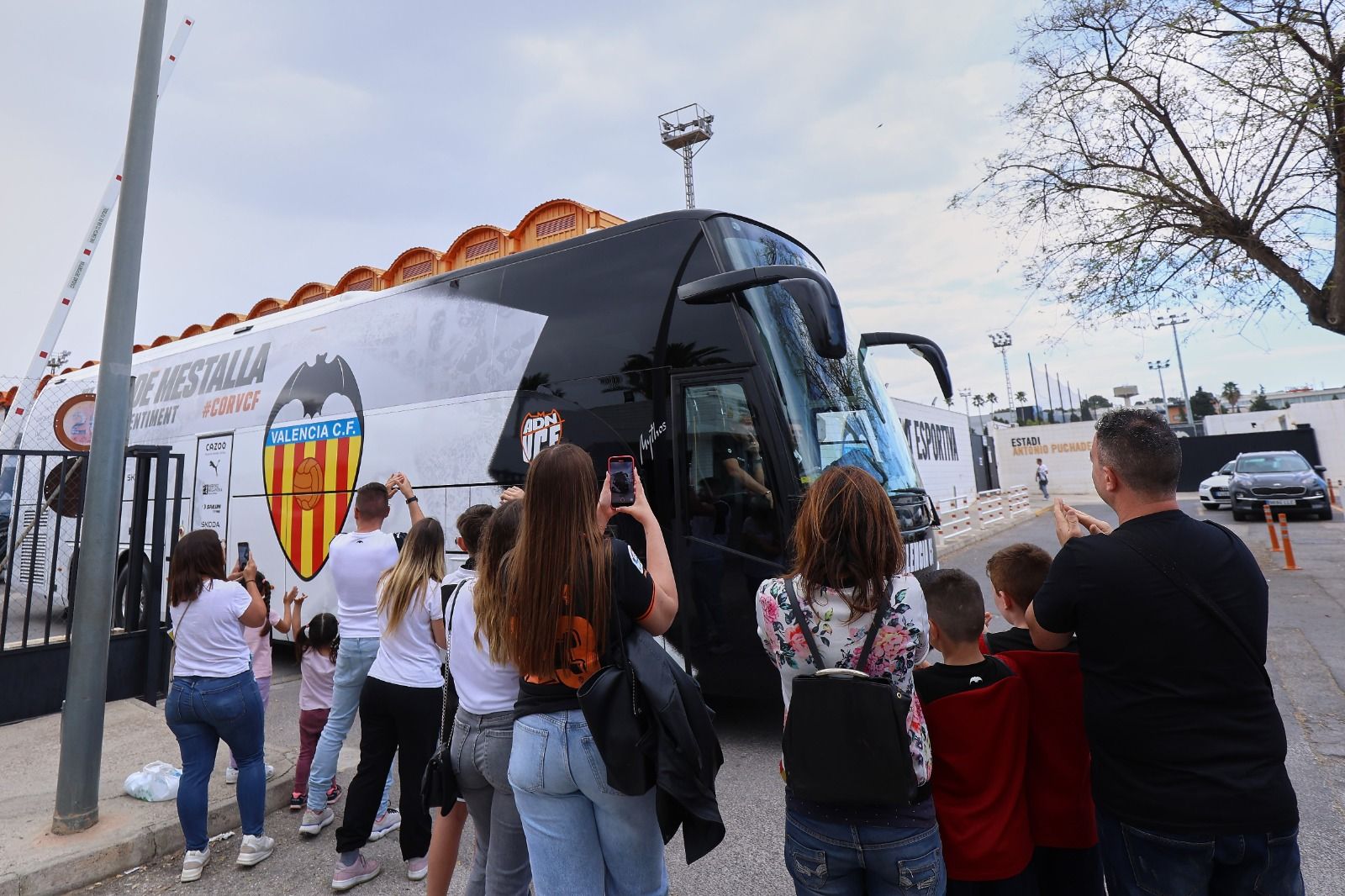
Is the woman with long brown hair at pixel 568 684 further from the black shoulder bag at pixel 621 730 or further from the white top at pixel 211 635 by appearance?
the white top at pixel 211 635

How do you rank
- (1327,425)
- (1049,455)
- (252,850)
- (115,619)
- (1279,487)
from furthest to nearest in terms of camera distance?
(1049,455) < (1327,425) < (1279,487) < (115,619) < (252,850)

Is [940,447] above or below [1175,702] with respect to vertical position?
above

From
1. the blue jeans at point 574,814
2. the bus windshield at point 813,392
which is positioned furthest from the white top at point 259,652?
the bus windshield at point 813,392

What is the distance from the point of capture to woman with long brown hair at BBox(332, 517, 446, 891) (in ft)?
10.7

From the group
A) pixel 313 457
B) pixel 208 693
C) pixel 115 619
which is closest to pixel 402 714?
pixel 208 693

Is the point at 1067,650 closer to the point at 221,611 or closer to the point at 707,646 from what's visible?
the point at 707,646

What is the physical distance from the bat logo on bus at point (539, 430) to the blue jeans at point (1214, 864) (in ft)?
14.6

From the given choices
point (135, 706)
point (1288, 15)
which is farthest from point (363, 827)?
point (1288, 15)

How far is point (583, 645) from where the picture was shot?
202 centimetres

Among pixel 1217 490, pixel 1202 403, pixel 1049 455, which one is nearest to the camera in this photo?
pixel 1217 490

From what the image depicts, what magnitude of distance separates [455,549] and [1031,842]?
510cm

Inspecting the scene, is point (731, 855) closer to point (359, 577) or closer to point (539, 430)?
point (359, 577)

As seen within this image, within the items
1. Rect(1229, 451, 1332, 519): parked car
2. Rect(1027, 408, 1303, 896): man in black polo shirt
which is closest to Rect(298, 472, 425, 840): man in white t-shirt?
Rect(1027, 408, 1303, 896): man in black polo shirt

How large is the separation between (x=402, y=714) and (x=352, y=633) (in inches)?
28.7
